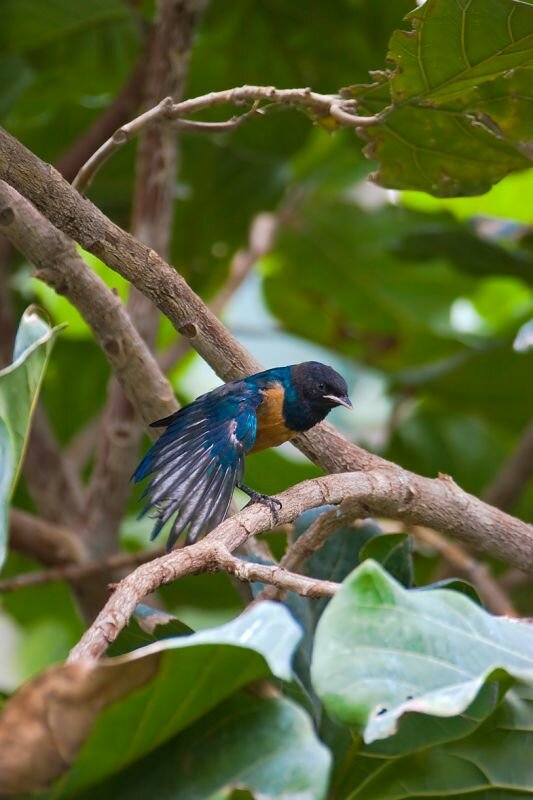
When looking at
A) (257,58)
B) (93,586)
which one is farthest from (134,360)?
(257,58)

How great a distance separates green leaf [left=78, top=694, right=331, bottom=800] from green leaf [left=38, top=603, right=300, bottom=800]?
26 mm

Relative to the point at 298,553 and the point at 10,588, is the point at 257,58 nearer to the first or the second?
the point at 10,588

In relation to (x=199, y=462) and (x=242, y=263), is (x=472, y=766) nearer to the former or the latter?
(x=199, y=462)

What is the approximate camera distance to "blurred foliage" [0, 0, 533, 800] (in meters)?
1.16

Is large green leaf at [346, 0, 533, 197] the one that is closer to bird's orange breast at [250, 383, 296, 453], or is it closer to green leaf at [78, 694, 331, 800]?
bird's orange breast at [250, 383, 296, 453]

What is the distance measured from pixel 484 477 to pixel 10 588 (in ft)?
7.05

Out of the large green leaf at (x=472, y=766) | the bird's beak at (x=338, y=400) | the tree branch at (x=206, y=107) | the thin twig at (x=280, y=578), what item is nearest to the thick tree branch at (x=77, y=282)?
the tree branch at (x=206, y=107)

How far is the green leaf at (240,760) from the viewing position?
1062 millimetres

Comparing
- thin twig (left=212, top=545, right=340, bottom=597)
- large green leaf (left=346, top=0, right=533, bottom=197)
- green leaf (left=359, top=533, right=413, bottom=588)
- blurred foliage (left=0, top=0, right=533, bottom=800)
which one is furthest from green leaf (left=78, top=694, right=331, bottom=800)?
large green leaf (left=346, top=0, right=533, bottom=197)

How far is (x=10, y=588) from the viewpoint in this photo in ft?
8.29

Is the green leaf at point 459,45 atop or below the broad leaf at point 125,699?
atop

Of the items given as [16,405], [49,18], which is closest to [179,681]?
[16,405]

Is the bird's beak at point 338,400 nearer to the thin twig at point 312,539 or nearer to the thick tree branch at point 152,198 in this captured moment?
the thick tree branch at point 152,198

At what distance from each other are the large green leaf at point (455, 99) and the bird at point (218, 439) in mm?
566
